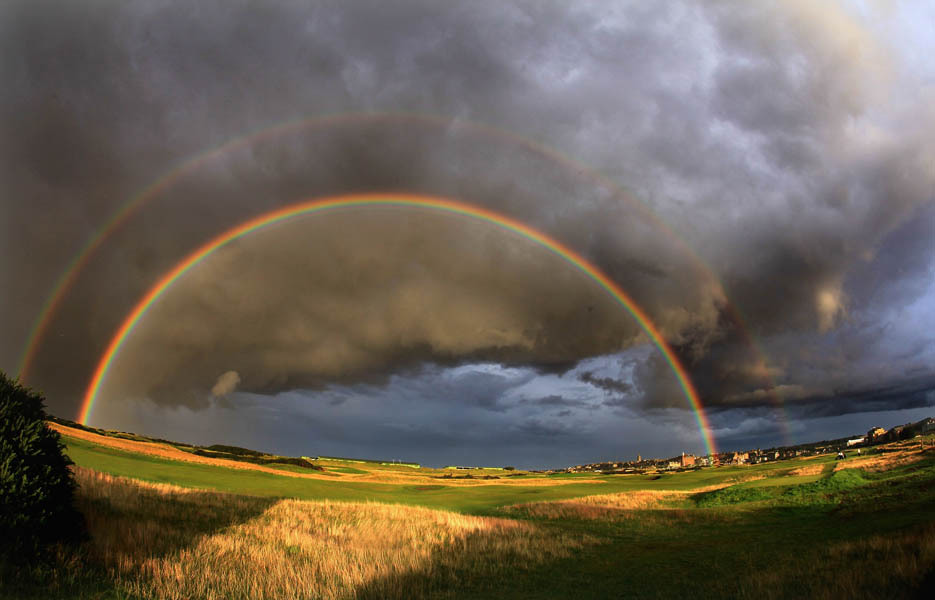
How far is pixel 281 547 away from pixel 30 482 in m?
7.28

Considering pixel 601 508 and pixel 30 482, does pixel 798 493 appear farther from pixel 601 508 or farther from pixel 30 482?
pixel 30 482

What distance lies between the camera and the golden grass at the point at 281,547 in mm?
11680

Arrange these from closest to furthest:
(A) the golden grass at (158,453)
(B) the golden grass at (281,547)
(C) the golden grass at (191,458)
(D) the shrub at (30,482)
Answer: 1. (D) the shrub at (30,482)
2. (B) the golden grass at (281,547)
3. (A) the golden grass at (158,453)
4. (C) the golden grass at (191,458)

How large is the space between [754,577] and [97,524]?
16472 mm

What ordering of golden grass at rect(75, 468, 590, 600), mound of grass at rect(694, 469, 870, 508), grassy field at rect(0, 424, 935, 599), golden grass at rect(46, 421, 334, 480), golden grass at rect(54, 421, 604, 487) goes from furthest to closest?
golden grass at rect(54, 421, 604, 487) < golden grass at rect(46, 421, 334, 480) < mound of grass at rect(694, 469, 870, 508) < golden grass at rect(75, 468, 590, 600) < grassy field at rect(0, 424, 935, 599)

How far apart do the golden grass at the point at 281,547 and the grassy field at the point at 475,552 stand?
0.06m

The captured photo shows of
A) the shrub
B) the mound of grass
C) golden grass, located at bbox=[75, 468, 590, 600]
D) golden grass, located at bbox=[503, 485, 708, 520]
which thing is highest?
the shrub

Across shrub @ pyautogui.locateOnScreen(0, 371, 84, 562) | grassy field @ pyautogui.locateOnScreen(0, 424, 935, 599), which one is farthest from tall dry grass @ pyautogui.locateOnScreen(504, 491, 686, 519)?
shrub @ pyautogui.locateOnScreen(0, 371, 84, 562)

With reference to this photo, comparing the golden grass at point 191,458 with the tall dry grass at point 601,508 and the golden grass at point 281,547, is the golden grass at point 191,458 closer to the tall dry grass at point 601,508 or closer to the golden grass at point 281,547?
the tall dry grass at point 601,508

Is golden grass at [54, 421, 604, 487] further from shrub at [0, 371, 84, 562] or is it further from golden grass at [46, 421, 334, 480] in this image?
shrub at [0, 371, 84, 562]

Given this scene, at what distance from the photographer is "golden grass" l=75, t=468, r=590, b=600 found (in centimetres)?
1168

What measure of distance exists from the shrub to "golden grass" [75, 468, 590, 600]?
3.53ft

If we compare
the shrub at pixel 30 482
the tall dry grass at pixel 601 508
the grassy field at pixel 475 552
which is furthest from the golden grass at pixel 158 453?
the shrub at pixel 30 482

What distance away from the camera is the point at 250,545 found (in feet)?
52.0
